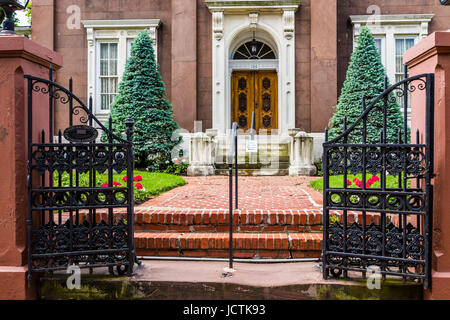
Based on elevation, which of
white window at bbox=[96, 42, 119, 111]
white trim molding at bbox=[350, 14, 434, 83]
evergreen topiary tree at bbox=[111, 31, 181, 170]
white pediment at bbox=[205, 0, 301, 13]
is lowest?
evergreen topiary tree at bbox=[111, 31, 181, 170]

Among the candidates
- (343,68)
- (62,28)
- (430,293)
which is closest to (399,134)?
(430,293)

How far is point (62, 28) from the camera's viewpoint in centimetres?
1466

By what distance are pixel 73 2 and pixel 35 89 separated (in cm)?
1334

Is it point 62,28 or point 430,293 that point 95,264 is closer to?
point 430,293

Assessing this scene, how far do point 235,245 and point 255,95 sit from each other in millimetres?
11409

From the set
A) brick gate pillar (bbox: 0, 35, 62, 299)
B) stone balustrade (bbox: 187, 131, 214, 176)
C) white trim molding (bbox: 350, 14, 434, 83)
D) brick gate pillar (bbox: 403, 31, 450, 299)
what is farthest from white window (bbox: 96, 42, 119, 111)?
brick gate pillar (bbox: 403, 31, 450, 299)

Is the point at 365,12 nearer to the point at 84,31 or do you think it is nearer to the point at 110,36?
the point at 110,36

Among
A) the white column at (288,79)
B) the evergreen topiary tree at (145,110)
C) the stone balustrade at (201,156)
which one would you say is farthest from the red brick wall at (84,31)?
the white column at (288,79)

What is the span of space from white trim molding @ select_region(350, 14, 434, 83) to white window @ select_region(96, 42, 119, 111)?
361 inches

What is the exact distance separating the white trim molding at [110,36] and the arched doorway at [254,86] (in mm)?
3277

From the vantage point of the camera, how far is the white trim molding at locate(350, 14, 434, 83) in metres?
13.9

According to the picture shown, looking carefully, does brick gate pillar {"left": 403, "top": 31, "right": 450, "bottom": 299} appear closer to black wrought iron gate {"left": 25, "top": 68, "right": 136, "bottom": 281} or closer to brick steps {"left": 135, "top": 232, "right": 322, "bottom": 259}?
brick steps {"left": 135, "top": 232, "right": 322, "bottom": 259}

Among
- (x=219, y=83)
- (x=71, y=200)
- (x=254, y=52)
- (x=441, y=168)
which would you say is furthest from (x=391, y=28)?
(x=71, y=200)

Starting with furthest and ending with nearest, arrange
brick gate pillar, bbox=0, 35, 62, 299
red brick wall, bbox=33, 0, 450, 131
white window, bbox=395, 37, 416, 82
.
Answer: white window, bbox=395, 37, 416, 82, red brick wall, bbox=33, 0, 450, 131, brick gate pillar, bbox=0, 35, 62, 299
